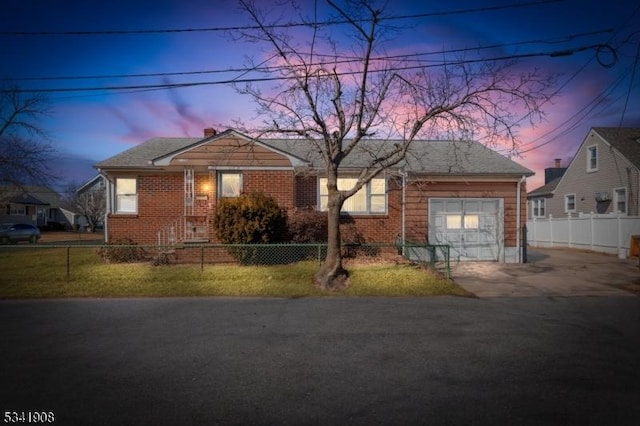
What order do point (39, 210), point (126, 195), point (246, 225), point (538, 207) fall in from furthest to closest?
point (39, 210)
point (538, 207)
point (126, 195)
point (246, 225)

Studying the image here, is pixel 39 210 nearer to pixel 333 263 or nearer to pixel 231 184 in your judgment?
pixel 231 184

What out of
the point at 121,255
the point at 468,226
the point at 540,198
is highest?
the point at 540,198

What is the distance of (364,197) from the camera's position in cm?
1647

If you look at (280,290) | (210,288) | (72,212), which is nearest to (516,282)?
(280,290)

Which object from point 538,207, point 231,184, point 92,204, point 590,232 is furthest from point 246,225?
point 92,204

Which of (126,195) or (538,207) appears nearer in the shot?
(126,195)

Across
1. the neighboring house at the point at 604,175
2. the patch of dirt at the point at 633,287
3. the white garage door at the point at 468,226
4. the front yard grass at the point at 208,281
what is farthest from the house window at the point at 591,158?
the front yard grass at the point at 208,281

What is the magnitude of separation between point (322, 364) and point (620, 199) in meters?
25.2

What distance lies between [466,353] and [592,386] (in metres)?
1.50

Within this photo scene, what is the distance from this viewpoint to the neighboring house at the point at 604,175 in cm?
2234

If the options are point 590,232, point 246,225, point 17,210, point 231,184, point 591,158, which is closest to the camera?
point 246,225

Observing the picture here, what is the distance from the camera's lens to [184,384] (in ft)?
14.8

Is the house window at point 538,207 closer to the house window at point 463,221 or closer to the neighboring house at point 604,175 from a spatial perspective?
the neighboring house at point 604,175

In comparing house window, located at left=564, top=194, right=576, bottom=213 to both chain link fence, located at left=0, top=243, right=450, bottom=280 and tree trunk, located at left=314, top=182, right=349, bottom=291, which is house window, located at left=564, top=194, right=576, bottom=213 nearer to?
chain link fence, located at left=0, top=243, right=450, bottom=280
